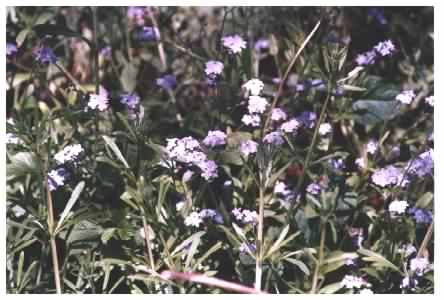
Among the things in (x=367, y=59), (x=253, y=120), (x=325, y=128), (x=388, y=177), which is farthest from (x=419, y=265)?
(x=367, y=59)

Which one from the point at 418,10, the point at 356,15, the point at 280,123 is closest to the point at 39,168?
the point at 280,123

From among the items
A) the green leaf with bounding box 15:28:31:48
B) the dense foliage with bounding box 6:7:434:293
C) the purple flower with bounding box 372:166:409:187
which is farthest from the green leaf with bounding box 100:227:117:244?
the purple flower with bounding box 372:166:409:187

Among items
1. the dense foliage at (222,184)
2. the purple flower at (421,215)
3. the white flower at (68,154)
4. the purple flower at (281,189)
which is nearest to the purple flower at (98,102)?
the dense foliage at (222,184)

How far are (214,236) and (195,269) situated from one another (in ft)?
0.52

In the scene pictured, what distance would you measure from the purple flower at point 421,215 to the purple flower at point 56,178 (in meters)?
0.96

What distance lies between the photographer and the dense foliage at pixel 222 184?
6.55ft

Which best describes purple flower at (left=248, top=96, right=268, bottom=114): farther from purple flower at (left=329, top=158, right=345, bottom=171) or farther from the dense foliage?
purple flower at (left=329, top=158, right=345, bottom=171)

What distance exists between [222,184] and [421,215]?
589 mm

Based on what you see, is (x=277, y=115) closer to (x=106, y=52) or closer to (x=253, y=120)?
(x=253, y=120)

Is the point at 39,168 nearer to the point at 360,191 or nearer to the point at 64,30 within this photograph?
the point at 64,30

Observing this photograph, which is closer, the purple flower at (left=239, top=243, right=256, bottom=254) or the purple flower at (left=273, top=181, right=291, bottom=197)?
the purple flower at (left=239, top=243, right=256, bottom=254)

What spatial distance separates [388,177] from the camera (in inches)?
83.1

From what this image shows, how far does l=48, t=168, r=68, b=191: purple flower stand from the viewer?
6.72ft

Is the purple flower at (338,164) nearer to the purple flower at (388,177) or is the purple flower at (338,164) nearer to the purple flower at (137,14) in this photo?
the purple flower at (388,177)
